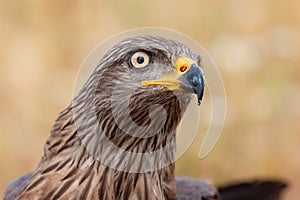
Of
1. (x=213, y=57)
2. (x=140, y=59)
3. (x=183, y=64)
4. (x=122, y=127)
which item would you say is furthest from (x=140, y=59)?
(x=213, y=57)

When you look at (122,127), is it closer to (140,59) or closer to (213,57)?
(140,59)

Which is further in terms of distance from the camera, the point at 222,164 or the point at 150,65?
the point at 222,164

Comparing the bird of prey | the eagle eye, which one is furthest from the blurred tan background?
the eagle eye

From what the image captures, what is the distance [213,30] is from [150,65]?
4.53 metres

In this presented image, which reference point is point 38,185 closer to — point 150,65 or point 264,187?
point 150,65

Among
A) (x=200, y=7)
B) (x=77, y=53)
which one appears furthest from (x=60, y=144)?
(x=200, y=7)

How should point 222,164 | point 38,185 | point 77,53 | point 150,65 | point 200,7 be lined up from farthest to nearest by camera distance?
point 200,7, point 77,53, point 222,164, point 38,185, point 150,65

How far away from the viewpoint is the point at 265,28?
27.7 feet

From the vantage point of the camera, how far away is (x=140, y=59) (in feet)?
12.2

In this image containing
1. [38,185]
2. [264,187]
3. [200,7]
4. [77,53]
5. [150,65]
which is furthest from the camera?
[200,7]

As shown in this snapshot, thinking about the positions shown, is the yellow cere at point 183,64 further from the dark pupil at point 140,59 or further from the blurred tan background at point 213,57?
the blurred tan background at point 213,57

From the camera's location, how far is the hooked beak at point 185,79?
3.53 metres

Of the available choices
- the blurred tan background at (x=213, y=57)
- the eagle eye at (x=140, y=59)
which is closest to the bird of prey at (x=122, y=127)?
the eagle eye at (x=140, y=59)

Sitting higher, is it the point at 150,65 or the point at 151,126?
the point at 150,65
